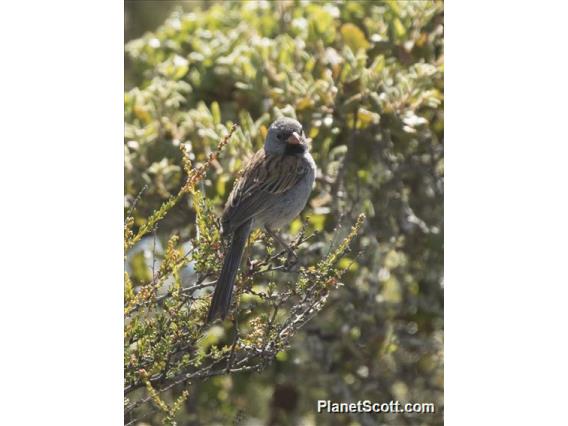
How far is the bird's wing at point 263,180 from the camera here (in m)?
3.83

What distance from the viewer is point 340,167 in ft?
13.9

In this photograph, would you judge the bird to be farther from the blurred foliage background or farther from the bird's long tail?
the bird's long tail

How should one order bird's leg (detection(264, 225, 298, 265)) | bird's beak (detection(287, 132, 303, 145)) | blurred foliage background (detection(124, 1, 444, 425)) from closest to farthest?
bird's leg (detection(264, 225, 298, 265)), bird's beak (detection(287, 132, 303, 145)), blurred foliage background (detection(124, 1, 444, 425))

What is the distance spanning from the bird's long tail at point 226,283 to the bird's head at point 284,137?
2.18 feet

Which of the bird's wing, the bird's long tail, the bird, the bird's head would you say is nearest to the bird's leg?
the bird

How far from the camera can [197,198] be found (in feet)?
10.8

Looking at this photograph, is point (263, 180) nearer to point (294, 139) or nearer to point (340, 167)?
point (294, 139)

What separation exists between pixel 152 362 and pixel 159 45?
222 centimetres

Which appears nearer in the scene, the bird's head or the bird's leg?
the bird's leg

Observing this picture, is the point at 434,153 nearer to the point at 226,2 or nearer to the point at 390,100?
the point at 390,100

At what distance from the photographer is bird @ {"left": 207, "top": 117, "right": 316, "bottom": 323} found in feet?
12.4

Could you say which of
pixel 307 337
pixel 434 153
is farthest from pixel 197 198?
pixel 434 153

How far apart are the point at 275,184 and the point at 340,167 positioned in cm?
42

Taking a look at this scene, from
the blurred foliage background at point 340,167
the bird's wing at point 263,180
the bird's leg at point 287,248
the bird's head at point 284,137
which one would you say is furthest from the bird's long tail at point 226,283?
the bird's head at point 284,137
